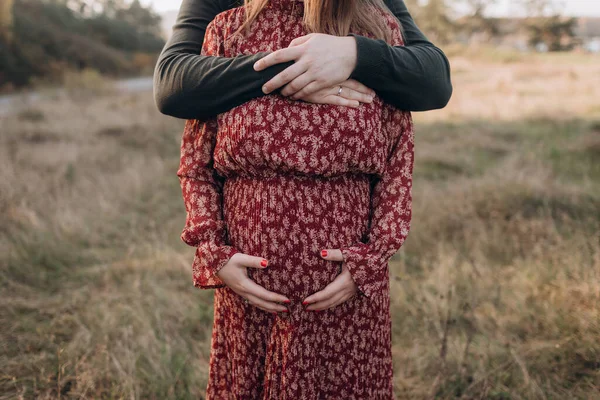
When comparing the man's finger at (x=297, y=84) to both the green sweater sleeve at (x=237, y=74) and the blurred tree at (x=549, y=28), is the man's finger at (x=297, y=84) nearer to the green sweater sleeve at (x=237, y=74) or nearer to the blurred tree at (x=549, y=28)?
the green sweater sleeve at (x=237, y=74)

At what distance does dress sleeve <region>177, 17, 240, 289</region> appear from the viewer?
4.31ft

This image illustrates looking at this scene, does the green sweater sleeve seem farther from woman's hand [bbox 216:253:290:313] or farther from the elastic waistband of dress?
woman's hand [bbox 216:253:290:313]

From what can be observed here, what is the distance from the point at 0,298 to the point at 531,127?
8.16 meters

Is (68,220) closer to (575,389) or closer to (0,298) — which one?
(0,298)

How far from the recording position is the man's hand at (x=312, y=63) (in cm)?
116

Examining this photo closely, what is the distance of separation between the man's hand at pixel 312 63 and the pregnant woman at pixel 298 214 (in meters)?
0.05

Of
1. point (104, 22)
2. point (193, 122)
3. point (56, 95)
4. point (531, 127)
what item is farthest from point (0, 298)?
point (104, 22)

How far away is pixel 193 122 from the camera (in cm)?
139

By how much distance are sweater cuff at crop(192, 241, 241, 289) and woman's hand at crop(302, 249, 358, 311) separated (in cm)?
26

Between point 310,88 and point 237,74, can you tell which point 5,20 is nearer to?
point 237,74

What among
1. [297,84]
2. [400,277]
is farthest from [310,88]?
[400,277]

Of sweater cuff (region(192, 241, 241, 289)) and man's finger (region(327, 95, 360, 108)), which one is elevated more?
man's finger (region(327, 95, 360, 108))

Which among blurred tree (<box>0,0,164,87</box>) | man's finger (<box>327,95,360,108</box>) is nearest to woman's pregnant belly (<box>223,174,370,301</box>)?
man's finger (<box>327,95,360,108</box>)

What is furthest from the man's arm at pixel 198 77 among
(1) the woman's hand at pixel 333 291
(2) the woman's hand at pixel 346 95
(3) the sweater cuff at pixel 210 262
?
(1) the woman's hand at pixel 333 291
